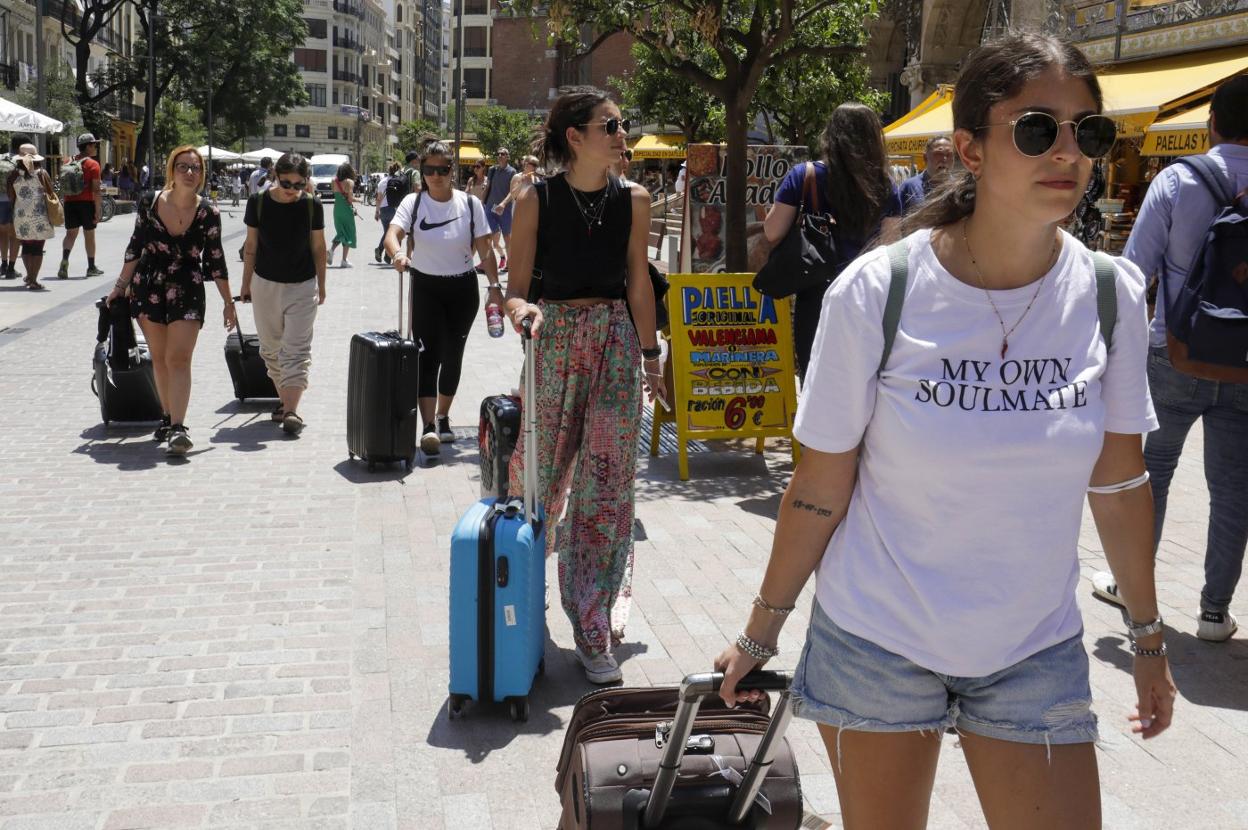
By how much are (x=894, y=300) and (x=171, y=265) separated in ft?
22.2

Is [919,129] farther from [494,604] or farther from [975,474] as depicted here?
[975,474]

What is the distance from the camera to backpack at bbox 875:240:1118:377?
2.20 m

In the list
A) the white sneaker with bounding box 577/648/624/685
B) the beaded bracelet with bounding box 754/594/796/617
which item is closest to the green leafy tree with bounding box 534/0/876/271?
the white sneaker with bounding box 577/648/624/685

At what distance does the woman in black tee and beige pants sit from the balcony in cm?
983

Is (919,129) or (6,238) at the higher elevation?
(919,129)

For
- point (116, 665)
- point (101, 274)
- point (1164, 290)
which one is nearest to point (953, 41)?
point (101, 274)

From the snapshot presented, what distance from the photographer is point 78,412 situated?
31.1 feet

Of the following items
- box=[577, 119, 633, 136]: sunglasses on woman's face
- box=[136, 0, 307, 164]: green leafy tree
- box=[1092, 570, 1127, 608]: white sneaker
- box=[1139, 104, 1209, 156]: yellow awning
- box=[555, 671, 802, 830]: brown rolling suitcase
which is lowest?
box=[1092, 570, 1127, 608]: white sneaker

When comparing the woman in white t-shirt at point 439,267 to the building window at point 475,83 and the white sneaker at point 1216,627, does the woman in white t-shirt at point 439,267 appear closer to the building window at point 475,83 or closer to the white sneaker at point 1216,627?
the white sneaker at point 1216,627

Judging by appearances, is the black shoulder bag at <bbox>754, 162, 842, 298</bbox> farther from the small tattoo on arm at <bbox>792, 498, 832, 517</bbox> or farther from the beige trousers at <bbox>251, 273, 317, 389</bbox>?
the small tattoo on arm at <bbox>792, 498, 832, 517</bbox>

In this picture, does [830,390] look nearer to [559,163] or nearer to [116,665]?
[559,163]

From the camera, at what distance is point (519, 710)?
4281 mm

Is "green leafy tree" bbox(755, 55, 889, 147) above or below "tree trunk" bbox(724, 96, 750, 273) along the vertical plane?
above

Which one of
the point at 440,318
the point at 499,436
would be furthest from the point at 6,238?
the point at 499,436
